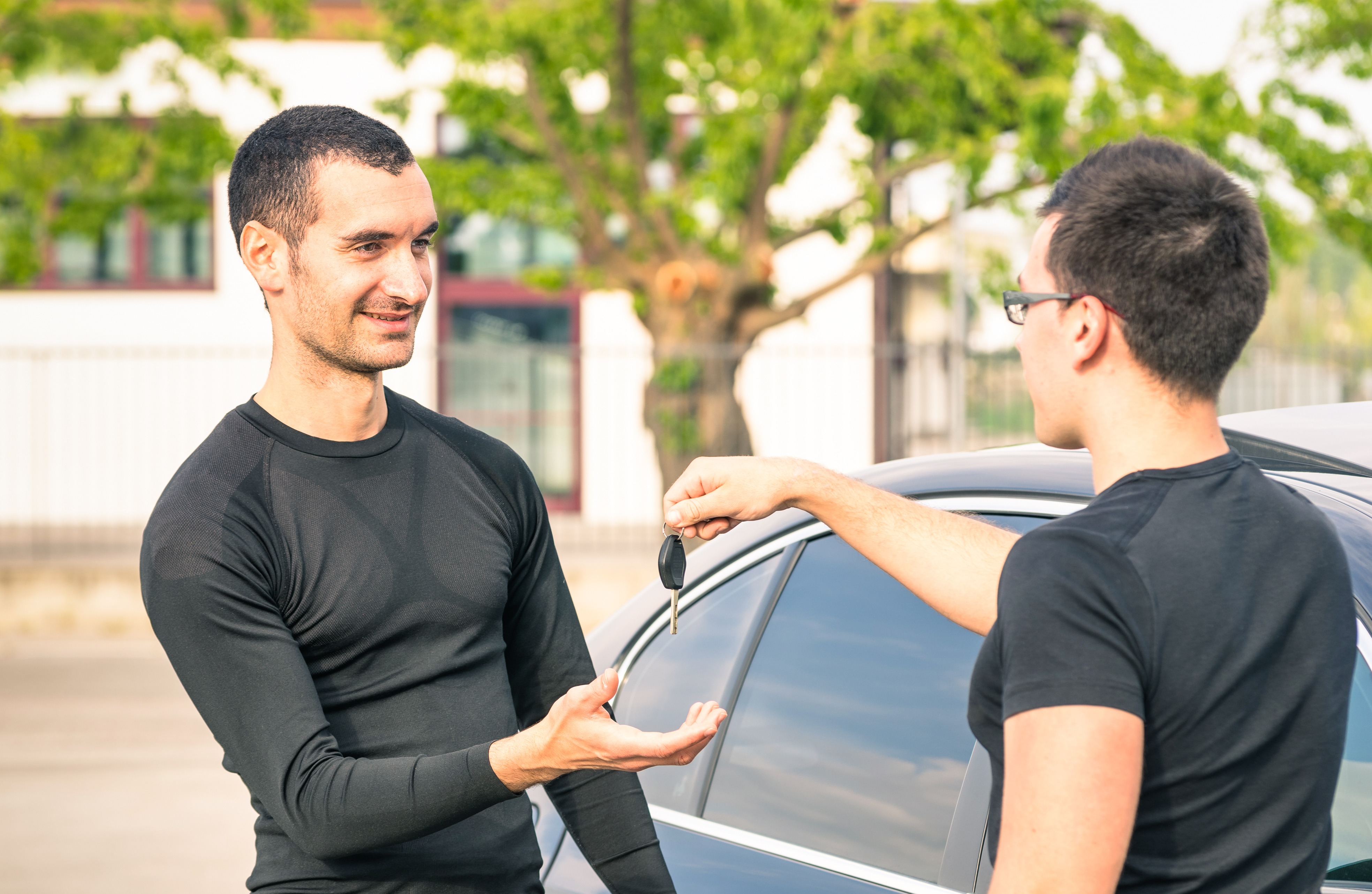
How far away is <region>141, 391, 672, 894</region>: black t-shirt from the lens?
1.55 m

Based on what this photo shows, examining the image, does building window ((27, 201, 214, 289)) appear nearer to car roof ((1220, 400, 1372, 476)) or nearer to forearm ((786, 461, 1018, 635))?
car roof ((1220, 400, 1372, 476))

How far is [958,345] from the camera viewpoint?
11680 mm

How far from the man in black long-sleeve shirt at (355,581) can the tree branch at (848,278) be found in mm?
8467

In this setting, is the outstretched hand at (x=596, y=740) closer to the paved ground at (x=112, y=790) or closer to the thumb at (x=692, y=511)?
the thumb at (x=692, y=511)

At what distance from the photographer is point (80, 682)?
930 centimetres

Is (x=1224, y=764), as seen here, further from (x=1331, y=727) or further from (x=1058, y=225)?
(x=1058, y=225)

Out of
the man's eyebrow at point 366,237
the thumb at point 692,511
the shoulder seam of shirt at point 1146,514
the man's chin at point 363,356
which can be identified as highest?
the man's eyebrow at point 366,237

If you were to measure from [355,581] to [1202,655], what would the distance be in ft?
3.36

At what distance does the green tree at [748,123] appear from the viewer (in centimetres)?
896

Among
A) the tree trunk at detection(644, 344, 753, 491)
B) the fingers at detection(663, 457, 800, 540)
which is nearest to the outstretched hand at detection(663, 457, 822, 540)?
the fingers at detection(663, 457, 800, 540)

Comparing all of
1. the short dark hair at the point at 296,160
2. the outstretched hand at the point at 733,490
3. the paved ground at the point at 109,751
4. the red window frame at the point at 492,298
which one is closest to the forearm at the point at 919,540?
the outstretched hand at the point at 733,490

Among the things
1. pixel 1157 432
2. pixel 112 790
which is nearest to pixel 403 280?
pixel 1157 432

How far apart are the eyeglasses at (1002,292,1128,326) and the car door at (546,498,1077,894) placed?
562 mm

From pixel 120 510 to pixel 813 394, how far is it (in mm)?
A: 7382
